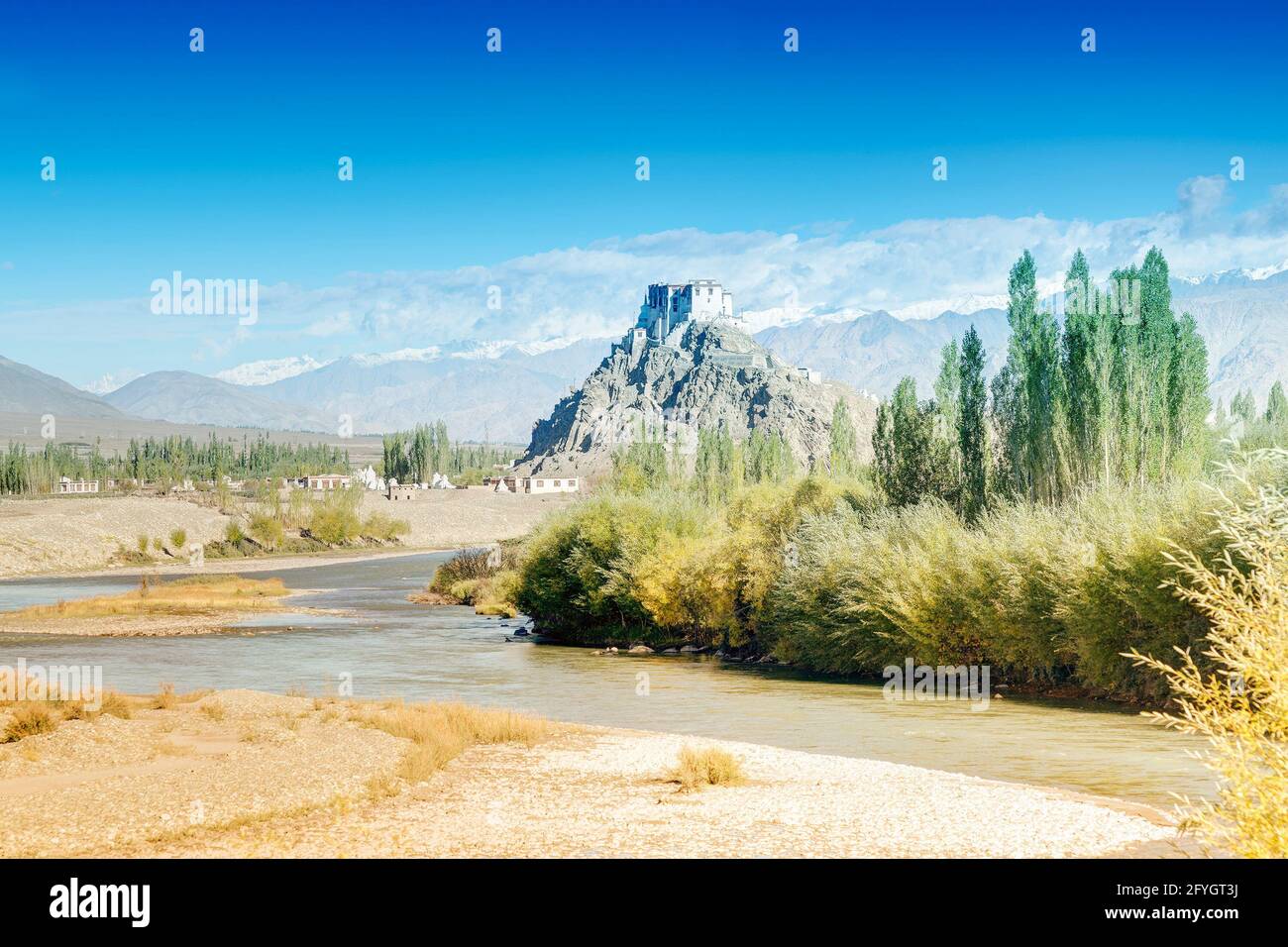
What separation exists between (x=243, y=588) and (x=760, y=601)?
130 feet

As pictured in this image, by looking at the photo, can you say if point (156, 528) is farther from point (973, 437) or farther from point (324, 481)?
point (973, 437)

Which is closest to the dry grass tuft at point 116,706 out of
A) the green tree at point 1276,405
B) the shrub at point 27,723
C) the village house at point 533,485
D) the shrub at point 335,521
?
the shrub at point 27,723

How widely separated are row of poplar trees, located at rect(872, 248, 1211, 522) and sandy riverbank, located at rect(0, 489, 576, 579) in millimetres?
38289

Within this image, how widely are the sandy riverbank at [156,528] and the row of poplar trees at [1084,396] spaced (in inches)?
1507

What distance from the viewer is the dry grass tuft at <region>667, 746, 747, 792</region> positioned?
17.7 meters

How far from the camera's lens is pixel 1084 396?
35125 mm

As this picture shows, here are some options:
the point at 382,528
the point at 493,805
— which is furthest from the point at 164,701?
the point at 382,528

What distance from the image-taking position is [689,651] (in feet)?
137

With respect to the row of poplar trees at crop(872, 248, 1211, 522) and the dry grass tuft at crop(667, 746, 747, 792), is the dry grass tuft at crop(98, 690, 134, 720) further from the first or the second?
the row of poplar trees at crop(872, 248, 1211, 522)

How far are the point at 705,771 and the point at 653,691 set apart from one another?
13.9 m

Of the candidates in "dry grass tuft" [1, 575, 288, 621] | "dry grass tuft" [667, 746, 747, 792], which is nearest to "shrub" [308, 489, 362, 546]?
"dry grass tuft" [1, 575, 288, 621]

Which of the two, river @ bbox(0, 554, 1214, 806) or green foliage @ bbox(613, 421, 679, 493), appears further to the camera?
green foliage @ bbox(613, 421, 679, 493)
